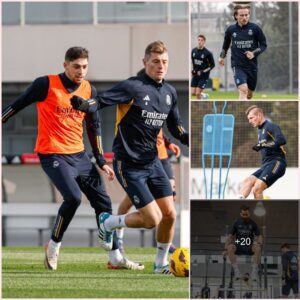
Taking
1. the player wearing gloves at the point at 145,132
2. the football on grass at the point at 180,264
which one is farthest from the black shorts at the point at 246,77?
the football on grass at the point at 180,264

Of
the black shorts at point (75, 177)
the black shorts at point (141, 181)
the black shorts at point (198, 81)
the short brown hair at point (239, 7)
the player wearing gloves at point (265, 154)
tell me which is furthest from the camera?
the black shorts at point (75, 177)

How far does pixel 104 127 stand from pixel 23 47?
3.72 meters

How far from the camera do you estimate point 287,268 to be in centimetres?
959

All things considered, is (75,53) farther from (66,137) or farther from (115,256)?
(115,256)

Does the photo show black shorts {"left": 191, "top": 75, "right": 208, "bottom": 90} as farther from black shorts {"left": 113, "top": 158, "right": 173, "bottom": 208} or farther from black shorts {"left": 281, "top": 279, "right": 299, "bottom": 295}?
black shorts {"left": 281, "top": 279, "right": 299, "bottom": 295}

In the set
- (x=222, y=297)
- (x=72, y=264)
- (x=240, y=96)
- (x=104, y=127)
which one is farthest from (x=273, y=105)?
(x=104, y=127)

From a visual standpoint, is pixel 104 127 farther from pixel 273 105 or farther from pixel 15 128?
pixel 273 105

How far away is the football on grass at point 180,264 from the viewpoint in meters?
9.30

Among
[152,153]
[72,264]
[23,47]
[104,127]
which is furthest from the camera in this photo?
[23,47]

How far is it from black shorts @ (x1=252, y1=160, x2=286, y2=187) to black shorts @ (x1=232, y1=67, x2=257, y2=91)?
637 millimetres

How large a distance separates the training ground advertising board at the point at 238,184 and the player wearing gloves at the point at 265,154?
7 centimetres

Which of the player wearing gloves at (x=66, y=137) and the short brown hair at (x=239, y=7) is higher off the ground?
the short brown hair at (x=239, y=7)

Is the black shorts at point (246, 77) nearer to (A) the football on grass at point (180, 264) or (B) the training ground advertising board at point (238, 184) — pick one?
(B) the training ground advertising board at point (238, 184)

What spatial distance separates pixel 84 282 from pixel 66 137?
4.54 feet
